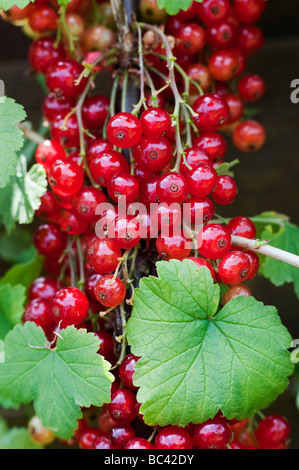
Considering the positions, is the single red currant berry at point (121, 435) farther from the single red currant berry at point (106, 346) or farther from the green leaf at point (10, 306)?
the green leaf at point (10, 306)

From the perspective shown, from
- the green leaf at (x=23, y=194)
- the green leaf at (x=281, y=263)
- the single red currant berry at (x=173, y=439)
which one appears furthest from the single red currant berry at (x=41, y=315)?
the green leaf at (x=281, y=263)

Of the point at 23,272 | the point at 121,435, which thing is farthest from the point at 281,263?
the point at 23,272

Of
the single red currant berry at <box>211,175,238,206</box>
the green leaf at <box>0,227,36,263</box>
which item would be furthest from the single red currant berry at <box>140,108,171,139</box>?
the green leaf at <box>0,227,36,263</box>

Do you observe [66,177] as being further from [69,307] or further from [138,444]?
[138,444]

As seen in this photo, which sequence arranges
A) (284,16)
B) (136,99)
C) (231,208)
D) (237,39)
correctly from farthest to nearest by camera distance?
(231,208) < (284,16) < (237,39) < (136,99)
